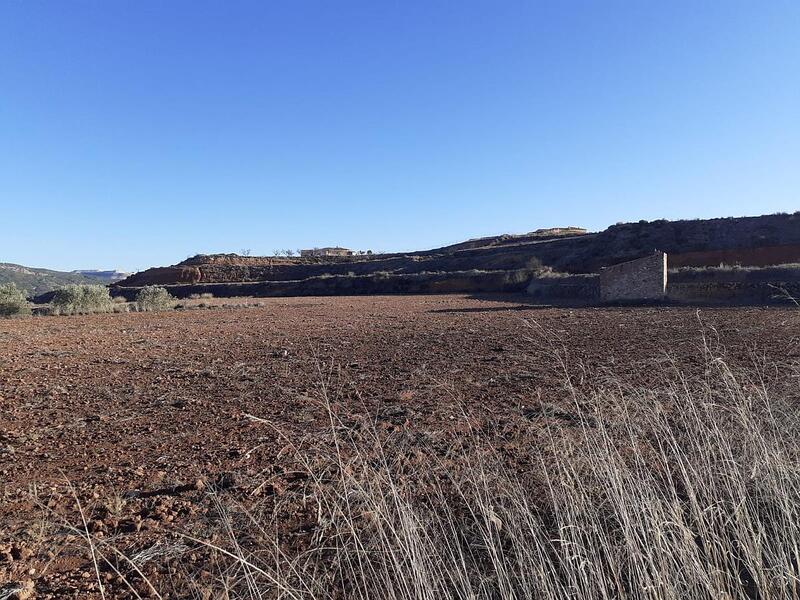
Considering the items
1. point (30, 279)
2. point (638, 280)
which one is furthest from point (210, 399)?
point (30, 279)

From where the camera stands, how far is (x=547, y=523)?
319cm

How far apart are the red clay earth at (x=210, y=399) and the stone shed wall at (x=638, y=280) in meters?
7.10

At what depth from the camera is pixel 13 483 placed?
403 centimetres

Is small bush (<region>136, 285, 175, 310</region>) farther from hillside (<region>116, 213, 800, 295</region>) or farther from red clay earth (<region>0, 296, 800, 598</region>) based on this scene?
hillside (<region>116, 213, 800, 295</region>)

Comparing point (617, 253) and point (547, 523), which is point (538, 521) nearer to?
point (547, 523)

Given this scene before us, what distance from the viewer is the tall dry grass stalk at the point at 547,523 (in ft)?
7.25

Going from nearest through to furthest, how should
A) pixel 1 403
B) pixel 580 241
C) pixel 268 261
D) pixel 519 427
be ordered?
1. pixel 519 427
2. pixel 1 403
3. pixel 580 241
4. pixel 268 261

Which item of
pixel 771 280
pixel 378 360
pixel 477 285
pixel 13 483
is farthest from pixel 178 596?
pixel 477 285

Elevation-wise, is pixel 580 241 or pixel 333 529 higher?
pixel 580 241

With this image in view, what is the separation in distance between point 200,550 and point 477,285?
127 feet

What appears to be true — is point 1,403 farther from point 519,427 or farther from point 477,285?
point 477,285

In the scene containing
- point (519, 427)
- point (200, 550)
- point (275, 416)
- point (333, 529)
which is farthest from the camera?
point (275, 416)

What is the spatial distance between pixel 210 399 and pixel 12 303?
21.4 metres

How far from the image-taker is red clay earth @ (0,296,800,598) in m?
3.28
